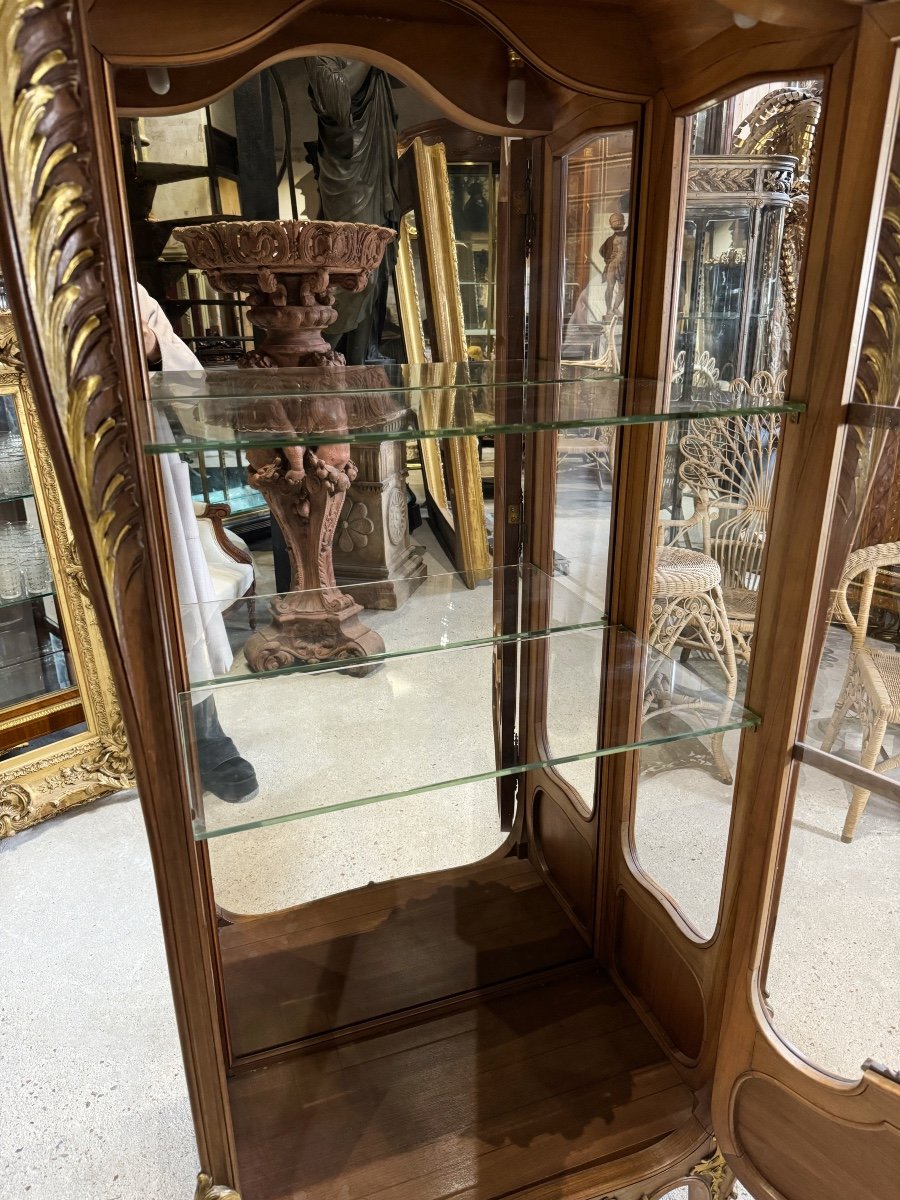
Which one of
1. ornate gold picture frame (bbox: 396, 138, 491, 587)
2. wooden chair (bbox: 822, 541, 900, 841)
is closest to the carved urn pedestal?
ornate gold picture frame (bbox: 396, 138, 491, 587)

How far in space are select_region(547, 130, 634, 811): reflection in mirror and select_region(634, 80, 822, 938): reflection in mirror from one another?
0.23 ft

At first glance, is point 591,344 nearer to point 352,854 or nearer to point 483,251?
point 483,251

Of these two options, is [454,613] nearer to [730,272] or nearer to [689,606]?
[689,606]

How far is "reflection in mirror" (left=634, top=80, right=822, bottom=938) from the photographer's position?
0.89 meters

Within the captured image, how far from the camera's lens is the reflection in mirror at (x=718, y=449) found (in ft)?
2.92

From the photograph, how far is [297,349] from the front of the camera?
3.16ft

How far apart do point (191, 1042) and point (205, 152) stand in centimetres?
109

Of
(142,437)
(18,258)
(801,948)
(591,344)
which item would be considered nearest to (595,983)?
(801,948)

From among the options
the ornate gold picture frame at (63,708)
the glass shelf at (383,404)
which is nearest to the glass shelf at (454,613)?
the glass shelf at (383,404)

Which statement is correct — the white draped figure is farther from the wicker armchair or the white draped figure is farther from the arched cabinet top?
the wicker armchair

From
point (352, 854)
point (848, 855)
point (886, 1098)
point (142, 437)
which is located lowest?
point (352, 854)

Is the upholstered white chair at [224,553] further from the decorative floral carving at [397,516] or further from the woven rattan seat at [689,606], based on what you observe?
the woven rattan seat at [689,606]

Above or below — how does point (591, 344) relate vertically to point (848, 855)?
above

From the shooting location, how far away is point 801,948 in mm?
852
